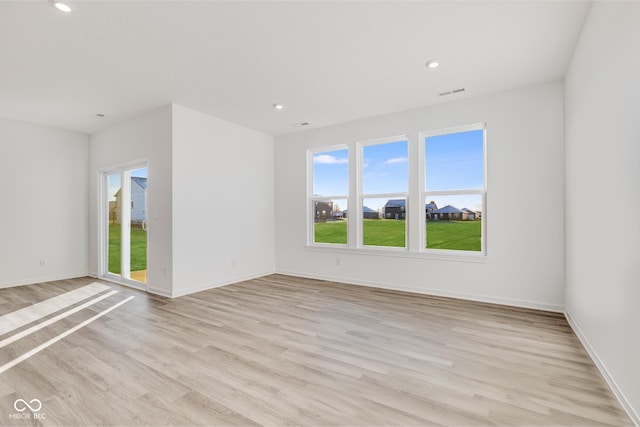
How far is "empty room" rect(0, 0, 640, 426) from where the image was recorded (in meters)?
1.89

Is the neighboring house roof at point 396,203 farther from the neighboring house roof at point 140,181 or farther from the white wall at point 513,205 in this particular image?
the neighboring house roof at point 140,181

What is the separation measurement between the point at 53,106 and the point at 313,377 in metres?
5.12

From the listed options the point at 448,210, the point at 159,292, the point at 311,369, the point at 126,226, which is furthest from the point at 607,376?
the point at 126,226

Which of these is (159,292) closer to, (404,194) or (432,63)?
(404,194)

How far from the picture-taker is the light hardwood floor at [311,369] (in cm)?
173

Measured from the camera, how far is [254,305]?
3.84 m

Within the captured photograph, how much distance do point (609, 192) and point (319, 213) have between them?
412 cm

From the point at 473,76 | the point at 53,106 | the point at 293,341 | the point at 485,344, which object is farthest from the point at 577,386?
the point at 53,106

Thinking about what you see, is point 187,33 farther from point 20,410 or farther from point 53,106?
point 53,106

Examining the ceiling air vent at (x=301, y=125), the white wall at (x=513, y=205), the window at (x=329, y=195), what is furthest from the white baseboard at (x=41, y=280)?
the white wall at (x=513, y=205)

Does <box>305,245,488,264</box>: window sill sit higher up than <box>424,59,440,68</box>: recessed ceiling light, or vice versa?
<box>424,59,440,68</box>: recessed ceiling light

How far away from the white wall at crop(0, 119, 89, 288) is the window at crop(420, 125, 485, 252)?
6.33 meters
